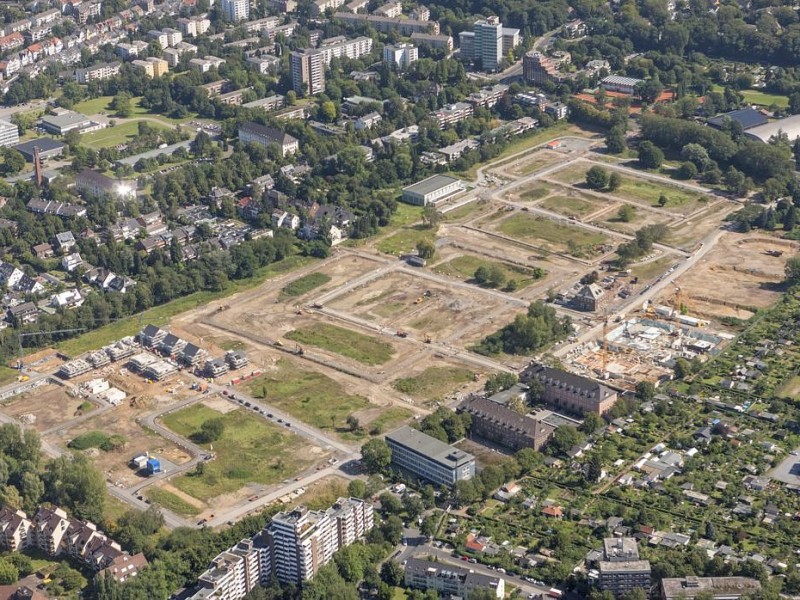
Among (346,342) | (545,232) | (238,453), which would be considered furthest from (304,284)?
(238,453)

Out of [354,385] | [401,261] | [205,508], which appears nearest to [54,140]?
[401,261]

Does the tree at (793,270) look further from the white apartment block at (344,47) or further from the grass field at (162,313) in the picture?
the white apartment block at (344,47)

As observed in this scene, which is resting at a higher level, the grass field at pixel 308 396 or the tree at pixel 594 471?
the tree at pixel 594 471

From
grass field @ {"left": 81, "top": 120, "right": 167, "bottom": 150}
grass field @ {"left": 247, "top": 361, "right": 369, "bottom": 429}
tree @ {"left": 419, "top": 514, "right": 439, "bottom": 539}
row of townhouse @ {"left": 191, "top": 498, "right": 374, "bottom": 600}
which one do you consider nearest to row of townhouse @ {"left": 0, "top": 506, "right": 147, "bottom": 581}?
row of townhouse @ {"left": 191, "top": 498, "right": 374, "bottom": 600}

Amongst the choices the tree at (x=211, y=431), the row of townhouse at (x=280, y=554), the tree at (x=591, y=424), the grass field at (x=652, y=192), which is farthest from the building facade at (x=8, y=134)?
the row of townhouse at (x=280, y=554)

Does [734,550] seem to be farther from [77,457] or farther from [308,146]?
[308,146]

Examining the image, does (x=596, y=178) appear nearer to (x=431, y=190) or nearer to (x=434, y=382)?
(x=431, y=190)
